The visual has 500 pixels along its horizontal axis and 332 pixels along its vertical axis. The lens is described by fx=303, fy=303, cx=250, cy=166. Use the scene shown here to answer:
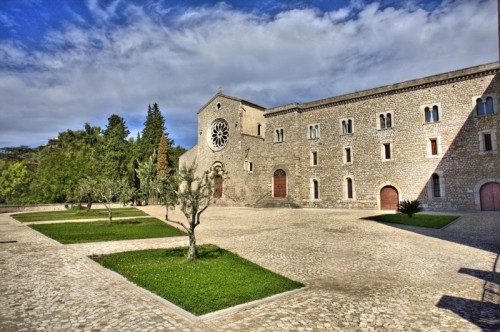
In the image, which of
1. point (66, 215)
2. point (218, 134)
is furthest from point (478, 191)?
point (66, 215)

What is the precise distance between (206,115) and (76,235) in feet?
107

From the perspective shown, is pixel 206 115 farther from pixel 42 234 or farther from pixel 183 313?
pixel 183 313

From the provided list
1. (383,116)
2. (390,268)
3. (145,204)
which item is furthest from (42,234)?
(145,204)

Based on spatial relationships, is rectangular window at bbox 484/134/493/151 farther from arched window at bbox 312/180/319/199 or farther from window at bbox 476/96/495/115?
arched window at bbox 312/180/319/199

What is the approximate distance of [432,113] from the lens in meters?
26.7

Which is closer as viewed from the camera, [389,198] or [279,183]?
[389,198]

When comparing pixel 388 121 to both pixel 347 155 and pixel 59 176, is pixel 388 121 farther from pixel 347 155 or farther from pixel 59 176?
pixel 59 176

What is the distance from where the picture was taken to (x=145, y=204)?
50.2 m

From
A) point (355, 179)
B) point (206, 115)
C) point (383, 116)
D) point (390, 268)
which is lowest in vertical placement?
point (390, 268)

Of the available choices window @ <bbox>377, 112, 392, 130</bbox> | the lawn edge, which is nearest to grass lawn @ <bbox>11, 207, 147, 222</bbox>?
the lawn edge

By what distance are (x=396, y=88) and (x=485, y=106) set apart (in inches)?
278

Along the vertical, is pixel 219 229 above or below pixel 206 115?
below

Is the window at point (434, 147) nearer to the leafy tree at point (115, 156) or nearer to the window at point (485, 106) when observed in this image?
the window at point (485, 106)

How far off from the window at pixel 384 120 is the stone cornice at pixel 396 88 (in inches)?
73.4
